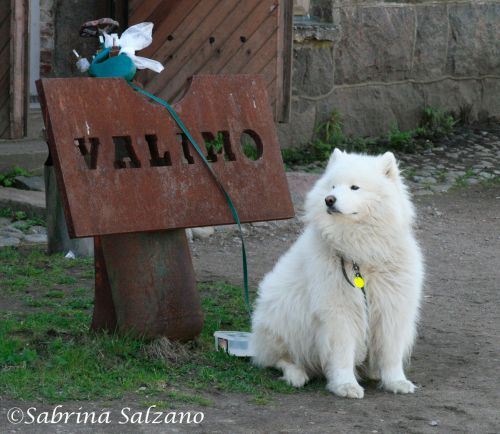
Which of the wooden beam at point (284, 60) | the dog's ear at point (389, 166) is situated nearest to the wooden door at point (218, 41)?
the wooden beam at point (284, 60)

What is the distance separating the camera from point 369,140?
1200 centimetres

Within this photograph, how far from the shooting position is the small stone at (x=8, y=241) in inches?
313

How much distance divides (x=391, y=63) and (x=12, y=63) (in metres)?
4.55

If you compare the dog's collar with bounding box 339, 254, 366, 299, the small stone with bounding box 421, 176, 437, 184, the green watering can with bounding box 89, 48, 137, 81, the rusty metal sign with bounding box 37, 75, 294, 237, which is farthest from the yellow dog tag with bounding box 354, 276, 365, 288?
the small stone with bounding box 421, 176, 437, 184

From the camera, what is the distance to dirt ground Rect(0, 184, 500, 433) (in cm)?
446

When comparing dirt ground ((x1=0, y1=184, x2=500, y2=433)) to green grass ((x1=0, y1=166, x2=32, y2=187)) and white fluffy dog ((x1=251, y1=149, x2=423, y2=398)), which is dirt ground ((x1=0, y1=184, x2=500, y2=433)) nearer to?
white fluffy dog ((x1=251, y1=149, x2=423, y2=398))

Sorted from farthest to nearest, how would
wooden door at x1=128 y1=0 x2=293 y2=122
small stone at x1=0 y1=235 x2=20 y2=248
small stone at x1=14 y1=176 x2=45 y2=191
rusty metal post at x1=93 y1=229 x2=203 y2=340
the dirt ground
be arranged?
wooden door at x1=128 y1=0 x2=293 y2=122 < small stone at x1=14 y1=176 x2=45 y2=191 < small stone at x1=0 y1=235 x2=20 y2=248 < rusty metal post at x1=93 y1=229 x2=203 y2=340 < the dirt ground

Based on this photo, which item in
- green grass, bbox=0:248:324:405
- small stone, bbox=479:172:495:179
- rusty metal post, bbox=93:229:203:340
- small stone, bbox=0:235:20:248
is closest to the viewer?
green grass, bbox=0:248:324:405

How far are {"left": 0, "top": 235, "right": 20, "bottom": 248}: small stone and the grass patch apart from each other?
3.84 metres

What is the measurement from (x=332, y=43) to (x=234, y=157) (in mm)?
6576

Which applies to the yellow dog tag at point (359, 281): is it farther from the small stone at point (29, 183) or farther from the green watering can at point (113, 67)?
the small stone at point (29, 183)

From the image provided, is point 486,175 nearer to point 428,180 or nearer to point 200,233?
point 428,180

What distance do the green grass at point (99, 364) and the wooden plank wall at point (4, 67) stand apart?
14.8 feet

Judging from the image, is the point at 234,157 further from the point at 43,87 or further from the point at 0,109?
the point at 0,109
